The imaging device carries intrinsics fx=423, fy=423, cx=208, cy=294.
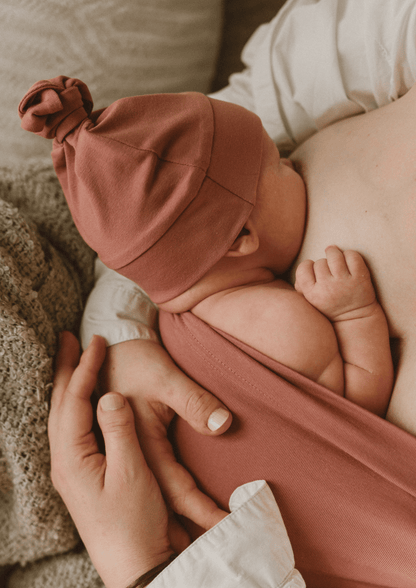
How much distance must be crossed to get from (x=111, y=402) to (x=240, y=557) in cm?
34

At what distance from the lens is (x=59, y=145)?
757 millimetres

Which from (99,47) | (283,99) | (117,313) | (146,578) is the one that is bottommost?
(146,578)

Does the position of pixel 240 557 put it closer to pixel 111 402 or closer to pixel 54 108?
pixel 111 402

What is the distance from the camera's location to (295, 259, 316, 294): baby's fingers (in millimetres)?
768

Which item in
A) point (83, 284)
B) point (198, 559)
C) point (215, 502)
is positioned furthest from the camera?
point (83, 284)

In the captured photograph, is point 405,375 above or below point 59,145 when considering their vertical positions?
below

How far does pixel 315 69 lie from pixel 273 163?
9.9 inches

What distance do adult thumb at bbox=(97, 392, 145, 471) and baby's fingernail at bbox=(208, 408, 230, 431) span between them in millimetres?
148

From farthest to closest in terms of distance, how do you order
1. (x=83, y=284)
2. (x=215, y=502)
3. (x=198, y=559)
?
(x=83, y=284) → (x=215, y=502) → (x=198, y=559)

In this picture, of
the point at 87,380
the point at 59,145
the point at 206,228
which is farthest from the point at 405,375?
the point at 59,145

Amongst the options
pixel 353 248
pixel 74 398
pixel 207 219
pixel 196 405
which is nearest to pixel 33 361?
pixel 74 398

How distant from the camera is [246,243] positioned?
78cm

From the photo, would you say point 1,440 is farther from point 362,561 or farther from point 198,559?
point 362,561

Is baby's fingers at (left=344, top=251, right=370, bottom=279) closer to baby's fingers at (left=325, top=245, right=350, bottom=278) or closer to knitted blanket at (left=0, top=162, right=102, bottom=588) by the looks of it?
baby's fingers at (left=325, top=245, right=350, bottom=278)
